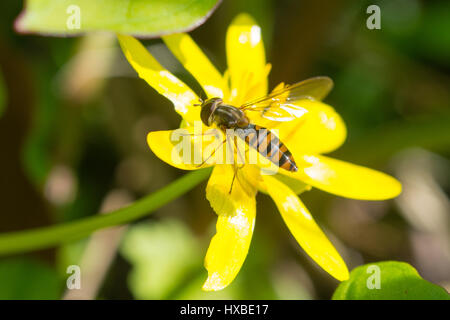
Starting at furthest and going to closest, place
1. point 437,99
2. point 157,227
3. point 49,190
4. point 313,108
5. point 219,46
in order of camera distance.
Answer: point 437,99 → point 219,46 → point 157,227 → point 49,190 → point 313,108

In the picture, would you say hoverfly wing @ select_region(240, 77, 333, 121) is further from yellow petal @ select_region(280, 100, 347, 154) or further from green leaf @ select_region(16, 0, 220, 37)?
green leaf @ select_region(16, 0, 220, 37)

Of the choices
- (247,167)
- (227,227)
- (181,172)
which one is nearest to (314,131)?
(247,167)

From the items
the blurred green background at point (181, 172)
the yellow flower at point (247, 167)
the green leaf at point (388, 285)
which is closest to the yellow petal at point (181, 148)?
the yellow flower at point (247, 167)

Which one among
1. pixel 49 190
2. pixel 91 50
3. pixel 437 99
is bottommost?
pixel 49 190

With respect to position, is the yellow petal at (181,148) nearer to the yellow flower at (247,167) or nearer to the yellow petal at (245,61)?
the yellow flower at (247,167)

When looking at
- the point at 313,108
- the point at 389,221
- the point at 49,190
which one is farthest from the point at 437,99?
the point at 49,190

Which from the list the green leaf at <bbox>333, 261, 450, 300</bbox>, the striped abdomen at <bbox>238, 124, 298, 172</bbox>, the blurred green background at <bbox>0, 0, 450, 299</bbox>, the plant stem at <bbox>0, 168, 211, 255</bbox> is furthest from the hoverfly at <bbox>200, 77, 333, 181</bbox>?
the blurred green background at <bbox>0, 0, 450, 299</bbox>
